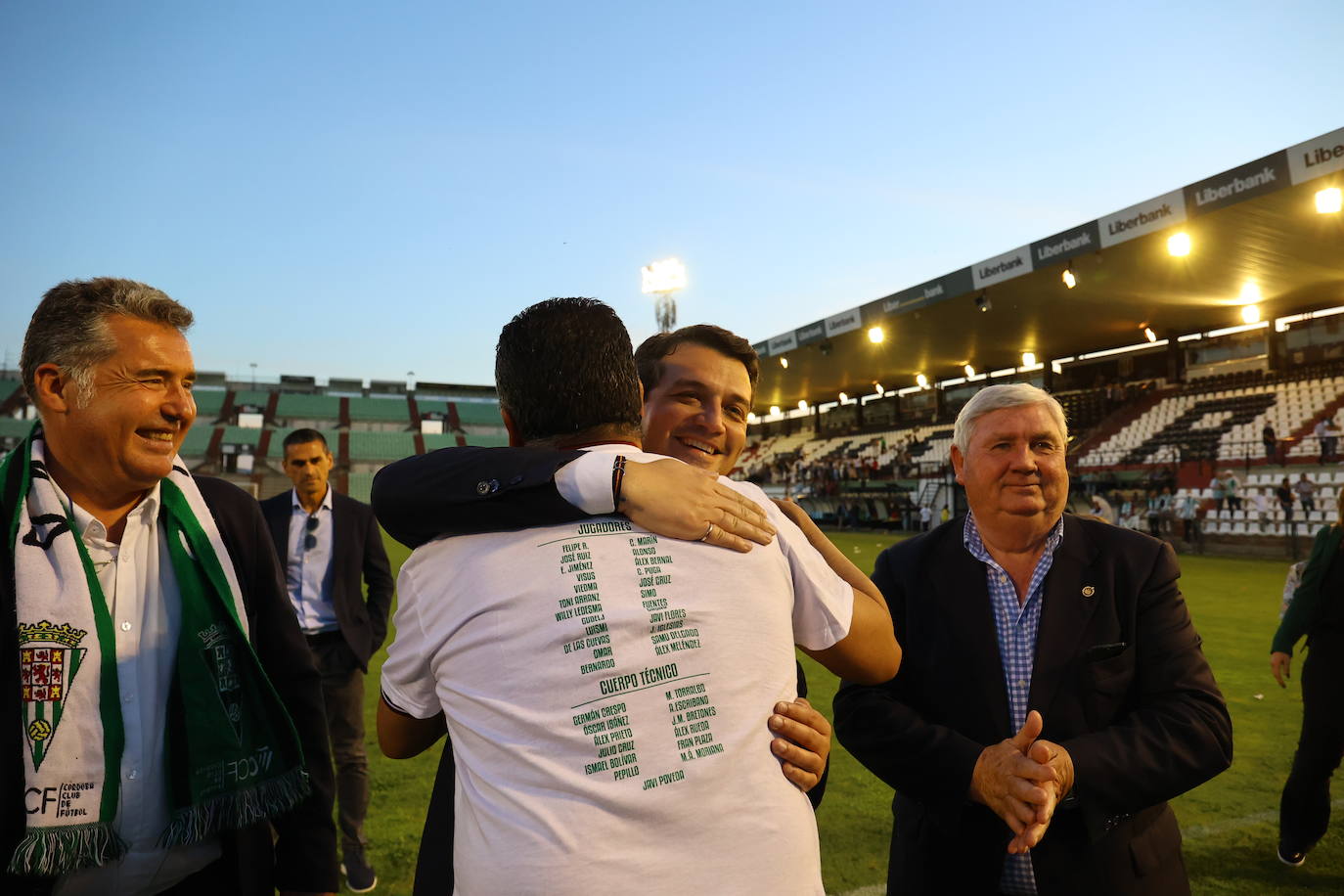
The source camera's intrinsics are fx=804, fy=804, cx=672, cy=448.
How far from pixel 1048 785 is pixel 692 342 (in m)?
1.56

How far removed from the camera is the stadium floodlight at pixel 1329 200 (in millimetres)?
15859

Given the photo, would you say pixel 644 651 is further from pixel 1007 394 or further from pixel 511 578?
pixel 1007 394

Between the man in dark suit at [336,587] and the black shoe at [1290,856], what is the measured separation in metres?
4.53

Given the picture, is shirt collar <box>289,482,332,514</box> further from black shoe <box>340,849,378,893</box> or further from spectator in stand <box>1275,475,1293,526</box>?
spectator in stand <box>1275,475,1293,526</box>

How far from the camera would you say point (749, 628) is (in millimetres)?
1373

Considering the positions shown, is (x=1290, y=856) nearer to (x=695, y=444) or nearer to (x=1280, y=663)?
(x=1280, y=663)

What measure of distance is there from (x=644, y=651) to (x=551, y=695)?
0.52 ft

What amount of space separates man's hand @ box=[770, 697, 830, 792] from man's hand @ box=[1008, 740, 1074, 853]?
29.9 inches

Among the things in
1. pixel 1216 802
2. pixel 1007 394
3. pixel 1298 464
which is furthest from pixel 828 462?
pixel 1007 394

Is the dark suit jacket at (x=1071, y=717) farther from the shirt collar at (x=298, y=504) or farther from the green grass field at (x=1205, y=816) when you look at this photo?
the shirt collar at (x=298, y=504)

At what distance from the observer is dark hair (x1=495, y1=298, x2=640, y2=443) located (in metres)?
1.45

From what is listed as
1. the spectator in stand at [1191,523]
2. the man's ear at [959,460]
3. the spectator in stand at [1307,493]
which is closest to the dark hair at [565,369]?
the man's ear at [959,460]

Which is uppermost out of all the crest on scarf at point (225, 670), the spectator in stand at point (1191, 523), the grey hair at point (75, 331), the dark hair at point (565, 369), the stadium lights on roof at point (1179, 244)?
the stadium lights on roof at point (1179, 244)

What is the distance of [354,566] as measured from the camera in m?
4.77
